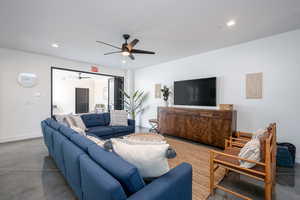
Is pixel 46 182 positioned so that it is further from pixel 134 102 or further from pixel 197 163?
pixel 134 102

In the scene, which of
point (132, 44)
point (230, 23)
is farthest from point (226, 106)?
point (132, 44)

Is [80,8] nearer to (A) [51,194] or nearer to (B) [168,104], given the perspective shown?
(A) [51,194]

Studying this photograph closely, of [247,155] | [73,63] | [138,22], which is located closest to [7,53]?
[73,63]

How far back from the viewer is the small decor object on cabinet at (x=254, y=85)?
3.07 meters

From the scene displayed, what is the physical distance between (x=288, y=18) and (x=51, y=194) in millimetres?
4571

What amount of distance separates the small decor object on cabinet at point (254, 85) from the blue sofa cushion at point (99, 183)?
3.57 meters

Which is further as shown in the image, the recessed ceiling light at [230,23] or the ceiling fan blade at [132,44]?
the ceiling fan blade at [132,44]

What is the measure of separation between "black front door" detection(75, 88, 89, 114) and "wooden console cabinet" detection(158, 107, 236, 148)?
578 cm

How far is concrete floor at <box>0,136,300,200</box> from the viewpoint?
1.75 metres

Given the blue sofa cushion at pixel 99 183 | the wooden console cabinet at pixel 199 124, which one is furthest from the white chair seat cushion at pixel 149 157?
the wooden console cabinet at pixel 199 124

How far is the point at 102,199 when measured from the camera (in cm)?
86

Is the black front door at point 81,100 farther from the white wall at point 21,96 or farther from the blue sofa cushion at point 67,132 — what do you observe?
the blue sofa cushion at point 67,132

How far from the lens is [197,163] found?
2617 mm

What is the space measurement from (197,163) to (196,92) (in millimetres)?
2117
